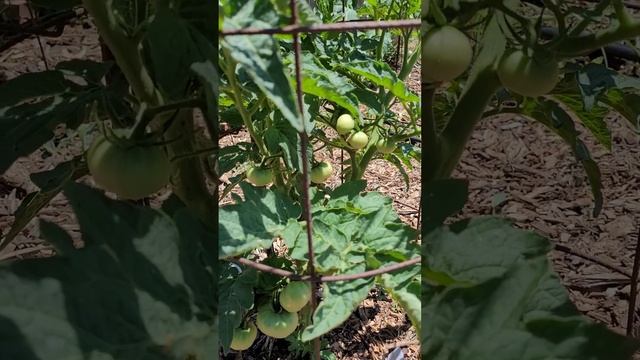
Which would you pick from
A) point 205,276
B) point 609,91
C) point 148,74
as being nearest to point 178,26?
point 148,74

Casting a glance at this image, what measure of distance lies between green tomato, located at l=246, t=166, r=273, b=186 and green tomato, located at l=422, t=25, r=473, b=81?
287 mm

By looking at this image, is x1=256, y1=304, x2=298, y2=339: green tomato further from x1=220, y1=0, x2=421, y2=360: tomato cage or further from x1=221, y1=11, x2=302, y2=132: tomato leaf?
x1=221, y1=11, x2=302, y2=132: tomato leaf

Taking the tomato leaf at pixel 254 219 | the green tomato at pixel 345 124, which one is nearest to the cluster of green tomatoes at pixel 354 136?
the green tomato at pixel 345 124

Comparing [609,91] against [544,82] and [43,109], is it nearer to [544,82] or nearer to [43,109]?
[544,82]

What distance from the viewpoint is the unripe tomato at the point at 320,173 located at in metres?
0.70

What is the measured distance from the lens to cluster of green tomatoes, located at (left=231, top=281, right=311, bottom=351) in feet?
1.94

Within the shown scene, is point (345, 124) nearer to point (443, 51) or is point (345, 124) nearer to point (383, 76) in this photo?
point (383, 76)

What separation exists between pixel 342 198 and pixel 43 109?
253mm

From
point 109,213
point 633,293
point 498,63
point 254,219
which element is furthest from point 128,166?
point 633,293

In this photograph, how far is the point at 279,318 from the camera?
2.16 feet

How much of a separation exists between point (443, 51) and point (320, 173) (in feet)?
1.00

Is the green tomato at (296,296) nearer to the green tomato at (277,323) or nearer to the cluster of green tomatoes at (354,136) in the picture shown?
the green tomato at (277,323)

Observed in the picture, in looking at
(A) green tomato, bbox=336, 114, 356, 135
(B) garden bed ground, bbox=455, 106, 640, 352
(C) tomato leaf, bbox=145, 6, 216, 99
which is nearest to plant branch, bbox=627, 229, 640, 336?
(B) garden bed ground, bbox=455, 106, 640, 352

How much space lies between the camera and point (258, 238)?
504mm
